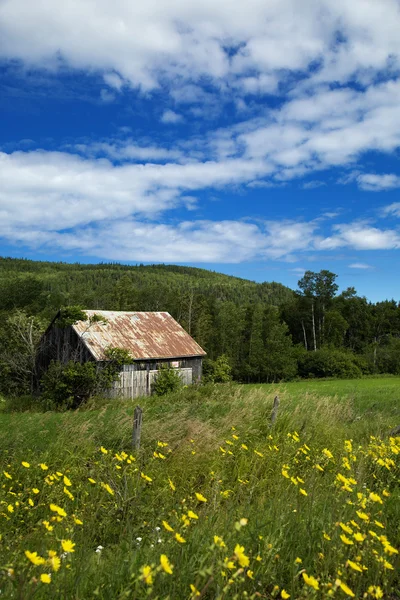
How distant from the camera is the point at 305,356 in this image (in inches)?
2266

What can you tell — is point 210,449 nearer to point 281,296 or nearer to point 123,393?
point 123,393

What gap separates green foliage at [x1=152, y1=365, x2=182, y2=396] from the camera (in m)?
27.8

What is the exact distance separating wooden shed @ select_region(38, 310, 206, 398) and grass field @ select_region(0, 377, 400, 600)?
596 inches

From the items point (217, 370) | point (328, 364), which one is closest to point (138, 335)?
point (217, 370)

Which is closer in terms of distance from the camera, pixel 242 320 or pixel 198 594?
pixel 198 594

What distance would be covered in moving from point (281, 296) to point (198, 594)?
6015 inches

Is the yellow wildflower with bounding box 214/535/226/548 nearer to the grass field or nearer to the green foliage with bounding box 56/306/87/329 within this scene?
the grass field

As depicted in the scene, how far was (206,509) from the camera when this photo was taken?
4125mm

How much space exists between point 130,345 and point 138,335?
163 cm

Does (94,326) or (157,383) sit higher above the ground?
(94,326)

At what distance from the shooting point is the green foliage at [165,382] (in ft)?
91.1

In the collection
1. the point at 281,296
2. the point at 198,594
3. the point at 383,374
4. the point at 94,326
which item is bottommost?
the point at 383,374

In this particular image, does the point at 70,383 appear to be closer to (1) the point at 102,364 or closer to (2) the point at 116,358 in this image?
(1) the point at 102,364

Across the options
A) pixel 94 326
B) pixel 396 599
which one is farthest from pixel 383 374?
pixel 396 599
